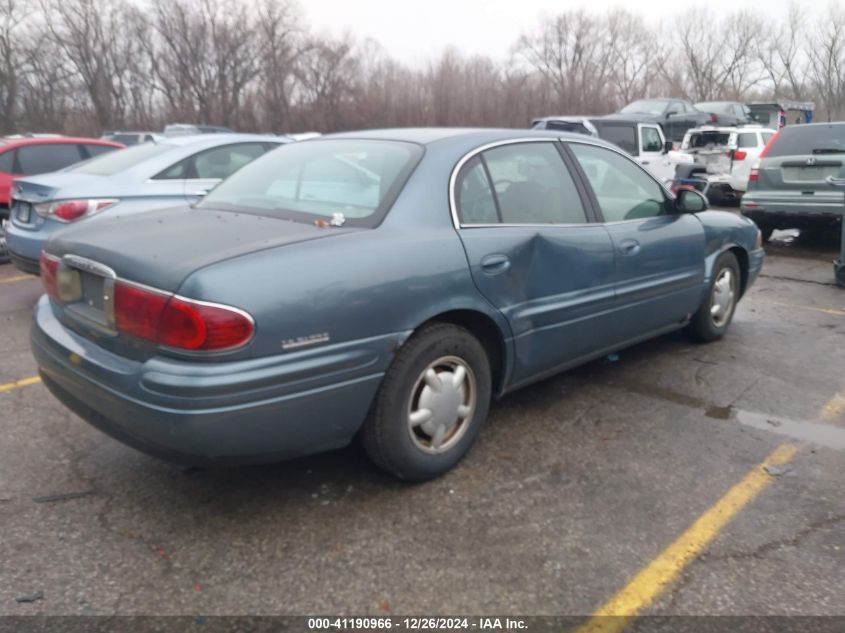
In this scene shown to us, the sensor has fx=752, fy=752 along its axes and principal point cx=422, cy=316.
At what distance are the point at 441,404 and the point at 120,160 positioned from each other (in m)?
5.19

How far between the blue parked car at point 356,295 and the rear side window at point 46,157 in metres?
6.35

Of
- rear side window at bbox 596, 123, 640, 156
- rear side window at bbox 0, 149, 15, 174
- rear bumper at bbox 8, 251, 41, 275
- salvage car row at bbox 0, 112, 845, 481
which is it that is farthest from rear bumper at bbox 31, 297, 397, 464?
rear side window at bbox 596, 123, 640, 156

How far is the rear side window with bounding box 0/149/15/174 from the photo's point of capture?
29.5ft

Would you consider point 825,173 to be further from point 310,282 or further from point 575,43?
point 575,43

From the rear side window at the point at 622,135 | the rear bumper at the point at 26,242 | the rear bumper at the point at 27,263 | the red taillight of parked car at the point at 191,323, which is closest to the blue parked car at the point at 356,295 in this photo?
the red taillight of parked car at the point at 191,323

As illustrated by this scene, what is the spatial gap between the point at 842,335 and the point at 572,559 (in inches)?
163

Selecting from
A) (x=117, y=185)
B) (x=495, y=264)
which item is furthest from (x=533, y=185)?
(x=117, y=185)

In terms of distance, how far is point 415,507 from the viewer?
3.19 meters

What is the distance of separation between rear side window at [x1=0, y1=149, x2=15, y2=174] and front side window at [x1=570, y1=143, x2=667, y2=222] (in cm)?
754

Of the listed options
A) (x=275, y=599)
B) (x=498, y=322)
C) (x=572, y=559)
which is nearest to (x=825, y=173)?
(x=498, y=322)

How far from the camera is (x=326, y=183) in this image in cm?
362

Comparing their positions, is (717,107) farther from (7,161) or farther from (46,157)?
(7,161)

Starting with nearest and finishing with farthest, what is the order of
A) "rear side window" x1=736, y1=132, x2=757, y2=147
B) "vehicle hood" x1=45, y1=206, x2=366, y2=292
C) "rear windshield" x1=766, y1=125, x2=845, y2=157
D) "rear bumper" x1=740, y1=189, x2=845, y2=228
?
1. "vehicle hood" x1=45, y1=206, x2=366, y2=292
2. "rear bumper" x1=740, y1=189, x2=845, y2=228
3. "rear windshield" x1=766, y1=125, x2=845, y2=157
4. "rear side window" x1=736, y1=132, x2=757, y2=147

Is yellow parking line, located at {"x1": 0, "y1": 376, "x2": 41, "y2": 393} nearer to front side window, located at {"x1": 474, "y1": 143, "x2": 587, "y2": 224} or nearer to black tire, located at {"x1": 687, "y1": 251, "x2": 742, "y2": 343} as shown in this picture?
front side window, located at {"x1": 474, "y1": 143, "x2": 587, "y2": 224}
